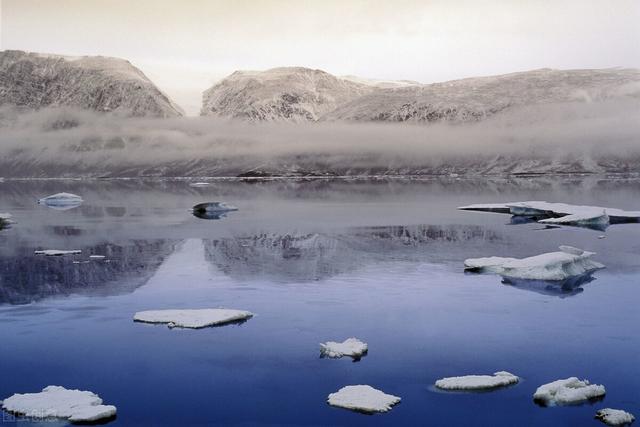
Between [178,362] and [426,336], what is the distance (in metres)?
→ 5.62

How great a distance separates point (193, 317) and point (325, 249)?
14599 mm

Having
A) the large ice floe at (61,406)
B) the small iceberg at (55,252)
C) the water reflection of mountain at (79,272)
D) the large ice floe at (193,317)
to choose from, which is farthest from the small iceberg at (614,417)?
the small iceberg at (55,252)

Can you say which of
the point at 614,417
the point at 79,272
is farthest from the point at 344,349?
the point at 79,272

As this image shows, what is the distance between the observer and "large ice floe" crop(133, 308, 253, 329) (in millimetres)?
16406

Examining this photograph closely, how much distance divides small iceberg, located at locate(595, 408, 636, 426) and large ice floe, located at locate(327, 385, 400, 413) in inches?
128

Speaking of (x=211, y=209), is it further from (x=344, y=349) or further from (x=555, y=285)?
(x=344, y=349)

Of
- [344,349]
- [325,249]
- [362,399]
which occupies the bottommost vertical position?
[325,249]

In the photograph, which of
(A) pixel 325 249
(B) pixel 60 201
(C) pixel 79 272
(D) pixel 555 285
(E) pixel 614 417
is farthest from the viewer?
(B) pixel 60 201

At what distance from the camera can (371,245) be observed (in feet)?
106

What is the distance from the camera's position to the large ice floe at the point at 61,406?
10789 millimetres

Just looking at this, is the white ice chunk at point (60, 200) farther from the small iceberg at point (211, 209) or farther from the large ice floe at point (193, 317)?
the large ice floe at point (193, 317)

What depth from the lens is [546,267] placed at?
22.2m

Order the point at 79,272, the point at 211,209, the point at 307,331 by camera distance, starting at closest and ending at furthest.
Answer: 1. the point at 307,331
2. the point at 79,272
3. the point at 211,209

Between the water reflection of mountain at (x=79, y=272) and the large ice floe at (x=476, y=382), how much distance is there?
1217cm
